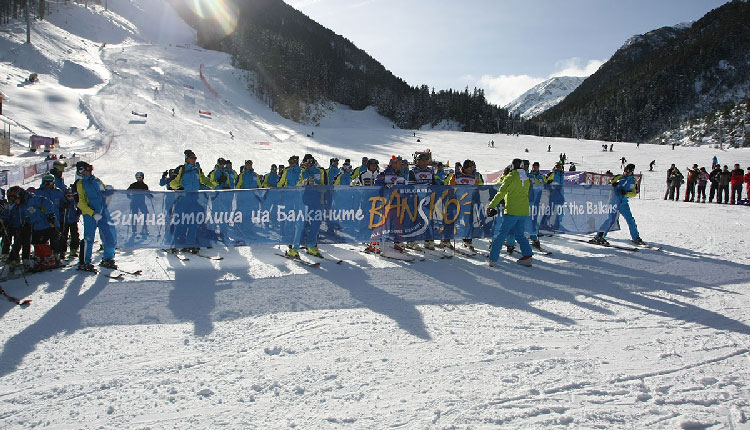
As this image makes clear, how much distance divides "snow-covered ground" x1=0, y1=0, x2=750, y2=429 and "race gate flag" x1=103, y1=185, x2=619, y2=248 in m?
0.51

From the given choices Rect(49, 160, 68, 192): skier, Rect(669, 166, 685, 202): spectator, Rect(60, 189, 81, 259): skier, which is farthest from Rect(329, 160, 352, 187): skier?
Rect(669, 166, 685, 202): spectator

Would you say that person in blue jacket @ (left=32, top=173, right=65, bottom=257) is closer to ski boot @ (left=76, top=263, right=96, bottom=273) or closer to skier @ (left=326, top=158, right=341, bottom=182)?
ski boot @ (left=76, top=263, right=96, bottom=273)

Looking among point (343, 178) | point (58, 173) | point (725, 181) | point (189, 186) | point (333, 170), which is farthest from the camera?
point (725, 181)

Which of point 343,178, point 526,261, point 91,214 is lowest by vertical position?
point 526,261

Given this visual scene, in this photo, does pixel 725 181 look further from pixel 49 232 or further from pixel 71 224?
pixel 49 232

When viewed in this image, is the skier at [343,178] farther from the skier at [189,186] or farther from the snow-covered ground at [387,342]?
the skier at [189,186]

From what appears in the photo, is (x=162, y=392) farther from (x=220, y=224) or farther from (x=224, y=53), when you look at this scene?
(x=224, y=53)

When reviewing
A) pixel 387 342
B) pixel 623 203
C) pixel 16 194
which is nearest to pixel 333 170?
pixel 16 194

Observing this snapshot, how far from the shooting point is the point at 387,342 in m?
3.87

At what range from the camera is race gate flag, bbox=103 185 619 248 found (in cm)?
695

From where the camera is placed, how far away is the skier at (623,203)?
898 centimetres

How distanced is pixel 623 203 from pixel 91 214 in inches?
411

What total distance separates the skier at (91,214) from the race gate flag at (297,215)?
0.12m

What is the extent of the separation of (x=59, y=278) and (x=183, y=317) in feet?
9.91
